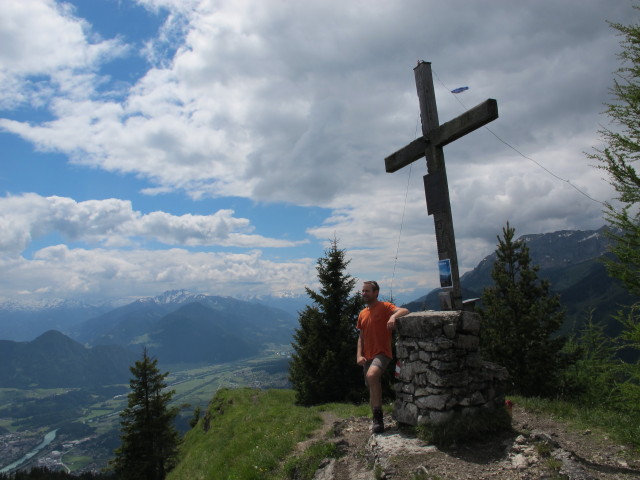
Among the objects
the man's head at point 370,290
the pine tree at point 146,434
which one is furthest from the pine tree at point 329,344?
the pine tree at point 146,434

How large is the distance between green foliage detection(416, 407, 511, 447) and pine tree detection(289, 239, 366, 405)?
11249 mm

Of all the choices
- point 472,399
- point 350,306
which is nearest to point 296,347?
point 350,306

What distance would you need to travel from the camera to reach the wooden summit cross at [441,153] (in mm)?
7379

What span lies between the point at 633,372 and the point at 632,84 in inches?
257

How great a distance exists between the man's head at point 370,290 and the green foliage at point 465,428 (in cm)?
254

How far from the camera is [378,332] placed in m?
7.69

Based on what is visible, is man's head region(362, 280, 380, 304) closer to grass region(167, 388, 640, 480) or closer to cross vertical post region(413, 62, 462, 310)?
cross vertical post region(413, 62, 462, 310)

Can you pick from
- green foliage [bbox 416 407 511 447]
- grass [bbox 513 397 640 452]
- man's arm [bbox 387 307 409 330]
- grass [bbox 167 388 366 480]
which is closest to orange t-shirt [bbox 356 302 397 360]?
man's arm [bbox 387 307 409 330]

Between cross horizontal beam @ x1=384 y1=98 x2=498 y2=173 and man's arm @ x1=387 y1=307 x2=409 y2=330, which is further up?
cross horizontal beam @ x1=384 y1=98 x2=498 y2=173

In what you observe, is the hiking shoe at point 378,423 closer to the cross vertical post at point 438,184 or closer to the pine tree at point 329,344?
the cross vertical post at point 438,184

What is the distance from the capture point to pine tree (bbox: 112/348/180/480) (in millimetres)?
28266

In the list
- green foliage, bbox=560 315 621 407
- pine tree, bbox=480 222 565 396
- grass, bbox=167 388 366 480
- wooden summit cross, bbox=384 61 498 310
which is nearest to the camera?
wooden summit cross, bbox=384 61 498 310

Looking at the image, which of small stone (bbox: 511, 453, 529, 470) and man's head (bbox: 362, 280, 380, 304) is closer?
small stone (bbox: 511, 453, 529, 470)

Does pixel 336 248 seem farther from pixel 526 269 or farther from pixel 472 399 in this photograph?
pixel 472 399
